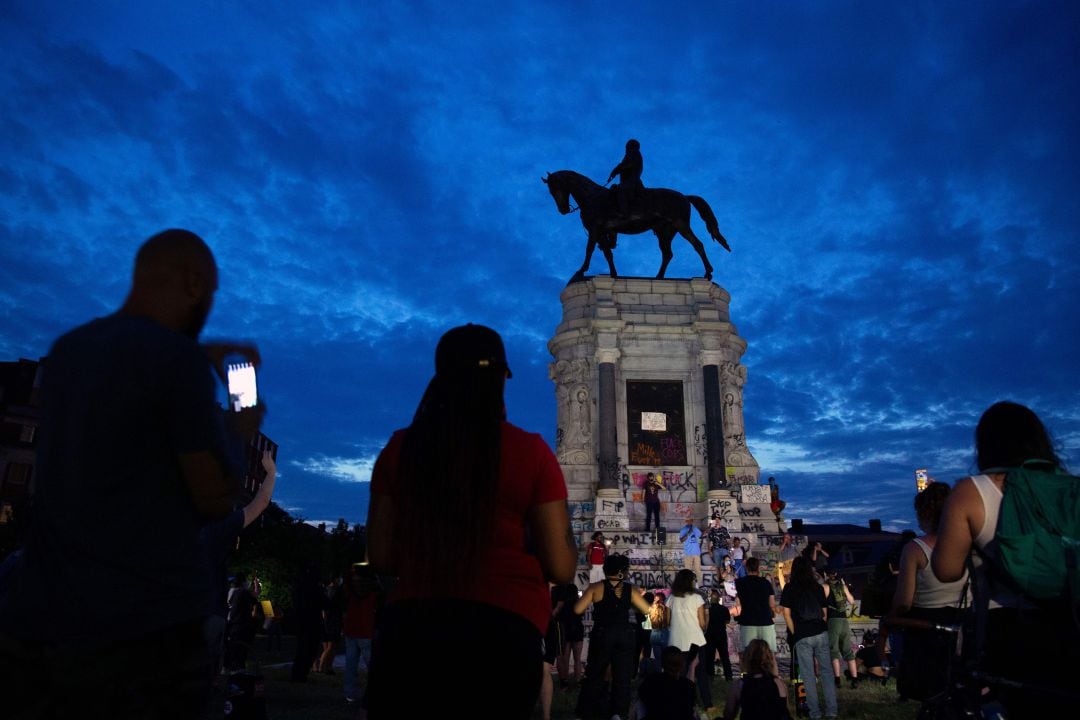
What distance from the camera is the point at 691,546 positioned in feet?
74.5

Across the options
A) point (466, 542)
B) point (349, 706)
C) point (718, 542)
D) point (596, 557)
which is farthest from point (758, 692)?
point (718, 542)

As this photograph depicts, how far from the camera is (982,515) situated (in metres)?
3.39

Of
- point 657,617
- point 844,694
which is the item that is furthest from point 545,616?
point 844,694

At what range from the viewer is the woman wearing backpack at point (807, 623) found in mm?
9859

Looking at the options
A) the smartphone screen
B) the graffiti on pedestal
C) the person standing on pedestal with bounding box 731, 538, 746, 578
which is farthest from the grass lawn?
the graffiti on pedestal

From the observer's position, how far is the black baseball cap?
302cm

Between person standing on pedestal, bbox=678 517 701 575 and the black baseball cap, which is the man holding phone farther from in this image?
person standing on pedestal, bbox=678 517 701 575

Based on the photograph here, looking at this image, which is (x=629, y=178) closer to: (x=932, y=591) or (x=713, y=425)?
(x=713, y=425)

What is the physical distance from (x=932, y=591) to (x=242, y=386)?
3.95 m

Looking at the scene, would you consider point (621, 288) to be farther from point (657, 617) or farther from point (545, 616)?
point (545, 616)

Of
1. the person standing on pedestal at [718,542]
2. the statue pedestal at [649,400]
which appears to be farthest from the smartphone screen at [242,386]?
the statue pedestal at [649,400]

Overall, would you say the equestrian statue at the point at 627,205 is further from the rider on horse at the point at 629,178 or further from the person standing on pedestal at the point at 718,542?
the person standing on pedestal at the point at 718,542

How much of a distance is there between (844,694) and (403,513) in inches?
479

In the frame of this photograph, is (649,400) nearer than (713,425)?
No
